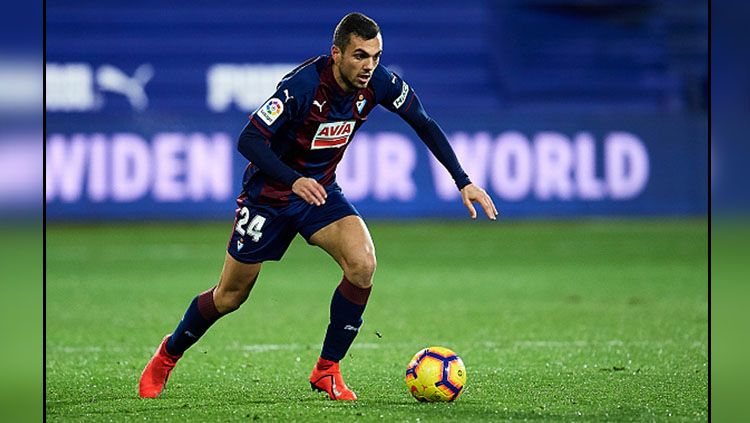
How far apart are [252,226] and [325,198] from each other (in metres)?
0.42

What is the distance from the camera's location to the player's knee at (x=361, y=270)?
221 inches

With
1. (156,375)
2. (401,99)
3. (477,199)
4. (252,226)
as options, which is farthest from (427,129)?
(156,375)

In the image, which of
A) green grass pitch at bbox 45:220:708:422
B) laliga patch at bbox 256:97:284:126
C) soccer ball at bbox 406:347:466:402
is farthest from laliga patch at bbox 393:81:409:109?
green grass pitch at bbox 45:220:708:422

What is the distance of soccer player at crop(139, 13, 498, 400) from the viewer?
557cm

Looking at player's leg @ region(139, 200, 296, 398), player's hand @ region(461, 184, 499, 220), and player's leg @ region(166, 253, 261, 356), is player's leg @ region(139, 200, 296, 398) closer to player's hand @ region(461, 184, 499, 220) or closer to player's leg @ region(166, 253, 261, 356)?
player's leg @ region(166, 253, 261, 356)

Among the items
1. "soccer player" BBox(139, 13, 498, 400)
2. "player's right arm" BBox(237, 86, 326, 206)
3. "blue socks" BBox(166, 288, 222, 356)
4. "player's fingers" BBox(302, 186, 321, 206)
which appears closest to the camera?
"player's fingers" BBox(302, 186, 321, 206)

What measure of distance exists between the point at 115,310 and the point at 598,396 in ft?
15.3

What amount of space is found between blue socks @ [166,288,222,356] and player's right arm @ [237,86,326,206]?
2.43 ft

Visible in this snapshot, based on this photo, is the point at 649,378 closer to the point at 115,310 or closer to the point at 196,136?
the point at 115,310

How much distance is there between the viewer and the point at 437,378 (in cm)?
539

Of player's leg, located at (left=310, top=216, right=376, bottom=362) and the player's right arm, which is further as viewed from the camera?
player's leg, located at (left=310, top=216, right=376, bottom=362)

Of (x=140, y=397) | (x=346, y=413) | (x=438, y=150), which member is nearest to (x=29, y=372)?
(x=140, y=397)

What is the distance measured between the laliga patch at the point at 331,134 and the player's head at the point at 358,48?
10.1 inches

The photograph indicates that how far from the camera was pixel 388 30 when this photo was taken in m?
16.8
